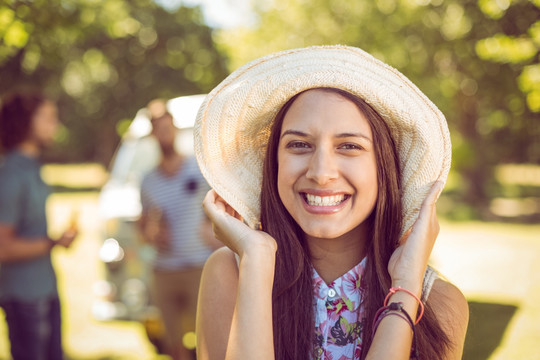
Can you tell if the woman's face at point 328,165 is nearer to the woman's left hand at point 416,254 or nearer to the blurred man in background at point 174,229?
the woman's left hand at point 416,254

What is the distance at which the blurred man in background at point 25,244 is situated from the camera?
4027mm

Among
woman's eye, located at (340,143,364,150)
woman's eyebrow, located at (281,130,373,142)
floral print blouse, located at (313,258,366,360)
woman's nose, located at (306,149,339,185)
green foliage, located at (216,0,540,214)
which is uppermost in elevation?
green foliage, located at (216,0,540,214)

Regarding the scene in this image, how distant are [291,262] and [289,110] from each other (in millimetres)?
539

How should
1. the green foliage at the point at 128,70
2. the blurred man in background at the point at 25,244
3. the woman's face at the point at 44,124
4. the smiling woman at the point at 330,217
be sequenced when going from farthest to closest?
the green foliage at the point at 128,70 → the woman's face at the point at 44,124 → the blurred man in background at the point at 25,244 → the smiling woman at the point at 330,217

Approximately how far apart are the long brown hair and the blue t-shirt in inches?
95.8

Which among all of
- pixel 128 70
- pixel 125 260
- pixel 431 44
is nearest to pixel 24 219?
pixel 125 260

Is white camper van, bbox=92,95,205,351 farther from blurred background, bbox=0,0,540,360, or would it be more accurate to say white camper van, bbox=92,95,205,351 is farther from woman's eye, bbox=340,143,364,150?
woman's eye, bbox=340,143,364,150

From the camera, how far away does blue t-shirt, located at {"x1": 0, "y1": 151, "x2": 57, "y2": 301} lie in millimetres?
4035

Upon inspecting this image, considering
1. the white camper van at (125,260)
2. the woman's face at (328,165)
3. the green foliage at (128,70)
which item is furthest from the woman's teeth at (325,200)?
the green foliage at (128,70)

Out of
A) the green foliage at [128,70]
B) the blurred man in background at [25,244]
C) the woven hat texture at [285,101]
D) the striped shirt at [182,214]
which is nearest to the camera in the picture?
the woven hat texture at [285,101]

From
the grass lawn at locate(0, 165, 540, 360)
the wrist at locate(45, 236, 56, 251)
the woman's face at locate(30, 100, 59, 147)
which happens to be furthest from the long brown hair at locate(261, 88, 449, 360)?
the woman's face at locate(30, 100, 59, 147)

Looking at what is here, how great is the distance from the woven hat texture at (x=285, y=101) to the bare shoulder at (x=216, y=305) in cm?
25

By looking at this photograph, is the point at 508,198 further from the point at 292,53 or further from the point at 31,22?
the point at 292,53

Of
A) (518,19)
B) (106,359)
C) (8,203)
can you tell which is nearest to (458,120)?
(518,19)
